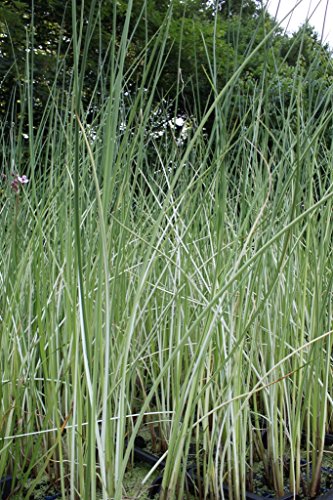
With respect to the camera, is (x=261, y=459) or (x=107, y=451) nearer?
(x=107, y=451)

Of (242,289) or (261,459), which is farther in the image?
(261,459)

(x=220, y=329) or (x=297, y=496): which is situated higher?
(x=220, y=329)

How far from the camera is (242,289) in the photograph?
88 cm

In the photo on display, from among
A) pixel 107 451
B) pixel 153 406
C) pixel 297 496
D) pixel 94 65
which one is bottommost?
pixel 153 406

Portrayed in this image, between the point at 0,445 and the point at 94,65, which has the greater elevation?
the point at 94,65

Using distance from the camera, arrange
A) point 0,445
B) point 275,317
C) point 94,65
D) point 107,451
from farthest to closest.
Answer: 1. point 94,65
2. point 275,317
3. point 0,445
4. point 107,451

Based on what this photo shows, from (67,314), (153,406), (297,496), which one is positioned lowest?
(153,406)

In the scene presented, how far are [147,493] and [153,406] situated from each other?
1.17 feet

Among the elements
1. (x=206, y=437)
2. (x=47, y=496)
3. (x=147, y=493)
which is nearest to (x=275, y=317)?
(x=206, y=437)

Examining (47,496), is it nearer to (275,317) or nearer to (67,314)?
(67,314)

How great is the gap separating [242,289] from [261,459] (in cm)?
38

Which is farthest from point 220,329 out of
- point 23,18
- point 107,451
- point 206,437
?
point 23,18

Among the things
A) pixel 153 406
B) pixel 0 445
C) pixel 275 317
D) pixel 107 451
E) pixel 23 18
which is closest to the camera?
pixel 107 451

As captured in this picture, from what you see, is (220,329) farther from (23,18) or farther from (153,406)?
(23,18)
